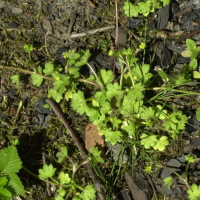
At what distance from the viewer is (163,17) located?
3359 mm

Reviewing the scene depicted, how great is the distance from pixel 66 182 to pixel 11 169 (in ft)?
2.21

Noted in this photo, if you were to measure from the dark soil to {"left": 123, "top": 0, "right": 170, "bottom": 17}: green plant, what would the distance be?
103 mm

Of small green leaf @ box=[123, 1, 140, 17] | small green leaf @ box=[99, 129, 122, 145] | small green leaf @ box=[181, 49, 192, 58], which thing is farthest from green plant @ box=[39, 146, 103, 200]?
small green leaf @ box=[123, 1, 140, 17]

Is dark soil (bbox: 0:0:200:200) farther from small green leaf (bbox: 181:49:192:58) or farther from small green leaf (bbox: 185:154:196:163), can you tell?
small green leaf (bbox: 185:154:196:163)

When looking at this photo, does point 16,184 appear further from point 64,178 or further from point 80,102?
point 80,102

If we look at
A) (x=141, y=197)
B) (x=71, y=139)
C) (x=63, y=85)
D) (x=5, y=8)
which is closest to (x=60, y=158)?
(x=71, y=139)

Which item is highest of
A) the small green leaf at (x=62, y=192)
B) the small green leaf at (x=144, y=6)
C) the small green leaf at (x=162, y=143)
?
the small green leaf at (x=144, y=6)

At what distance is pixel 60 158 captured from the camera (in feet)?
10.3

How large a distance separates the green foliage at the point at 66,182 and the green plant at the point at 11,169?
0.90ft

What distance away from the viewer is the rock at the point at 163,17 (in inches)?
132

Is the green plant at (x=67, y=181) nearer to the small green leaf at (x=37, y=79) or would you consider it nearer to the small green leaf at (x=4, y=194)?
the small green leaf at (x=4, y=194)

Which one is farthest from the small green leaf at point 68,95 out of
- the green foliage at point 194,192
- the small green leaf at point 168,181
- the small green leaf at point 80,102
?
the green foliage at point 194,192

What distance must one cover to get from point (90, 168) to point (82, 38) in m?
1.73

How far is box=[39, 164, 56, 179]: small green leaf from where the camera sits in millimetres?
3074
